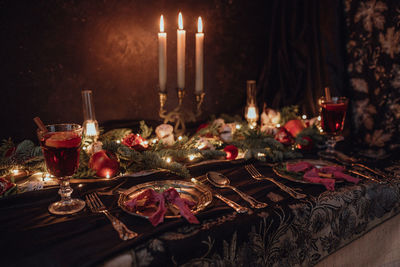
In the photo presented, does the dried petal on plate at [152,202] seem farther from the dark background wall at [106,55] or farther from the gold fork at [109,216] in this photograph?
the dark background wall at [106,55]

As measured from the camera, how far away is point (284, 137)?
1.52 meters

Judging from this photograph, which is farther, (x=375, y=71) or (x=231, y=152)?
(x=375, y=71)

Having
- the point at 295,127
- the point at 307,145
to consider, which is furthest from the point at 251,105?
the point at 307,145

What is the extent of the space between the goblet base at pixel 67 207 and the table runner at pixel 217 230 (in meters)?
0.02

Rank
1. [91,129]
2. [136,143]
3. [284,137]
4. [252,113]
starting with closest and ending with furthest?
[136,143], [91,129], [284,137], [252,113]

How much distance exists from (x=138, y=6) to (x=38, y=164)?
95 centimetres

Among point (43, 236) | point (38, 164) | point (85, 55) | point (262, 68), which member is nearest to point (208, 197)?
point (43, 236)

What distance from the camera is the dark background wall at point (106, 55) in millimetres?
1484

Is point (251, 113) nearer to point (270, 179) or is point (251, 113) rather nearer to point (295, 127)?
point (295, 127)

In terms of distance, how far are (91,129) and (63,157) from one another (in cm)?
A: 50

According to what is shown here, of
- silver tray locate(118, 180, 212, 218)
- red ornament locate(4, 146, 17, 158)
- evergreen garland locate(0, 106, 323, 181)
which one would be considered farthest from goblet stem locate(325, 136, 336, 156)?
red ornament locate(4, 146, 17, 158)

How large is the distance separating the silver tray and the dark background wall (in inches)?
32.4

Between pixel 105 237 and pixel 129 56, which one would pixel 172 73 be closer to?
pixel 129 56

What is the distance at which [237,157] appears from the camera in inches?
57.2
